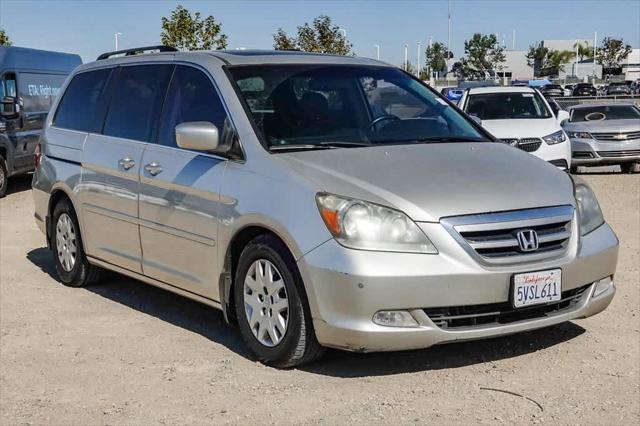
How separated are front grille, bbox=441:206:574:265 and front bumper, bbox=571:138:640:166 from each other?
13158 millimetres

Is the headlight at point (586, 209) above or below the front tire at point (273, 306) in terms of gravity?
above

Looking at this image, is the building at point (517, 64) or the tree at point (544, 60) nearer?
the tree at point (544, 60)

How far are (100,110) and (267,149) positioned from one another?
2273 millimetres

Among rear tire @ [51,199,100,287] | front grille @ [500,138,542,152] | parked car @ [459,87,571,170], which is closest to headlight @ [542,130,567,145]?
parked car @ [459,87,571,170]

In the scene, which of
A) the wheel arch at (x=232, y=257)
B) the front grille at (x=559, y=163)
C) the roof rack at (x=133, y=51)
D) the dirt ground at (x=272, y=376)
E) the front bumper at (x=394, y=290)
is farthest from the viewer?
the front grille at (x=559, y=163)

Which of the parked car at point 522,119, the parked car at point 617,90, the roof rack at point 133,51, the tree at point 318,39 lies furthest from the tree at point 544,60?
the roof rack at point 133,51

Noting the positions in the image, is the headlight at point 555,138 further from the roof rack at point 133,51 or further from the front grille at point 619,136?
the roof rack at point 133,51

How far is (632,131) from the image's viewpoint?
17.6 m

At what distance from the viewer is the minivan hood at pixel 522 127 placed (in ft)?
45.7

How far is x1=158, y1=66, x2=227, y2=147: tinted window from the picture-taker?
229 inches

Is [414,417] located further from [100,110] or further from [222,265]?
[100,110]

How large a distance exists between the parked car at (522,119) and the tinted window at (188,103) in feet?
26.6

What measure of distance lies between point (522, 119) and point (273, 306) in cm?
1017

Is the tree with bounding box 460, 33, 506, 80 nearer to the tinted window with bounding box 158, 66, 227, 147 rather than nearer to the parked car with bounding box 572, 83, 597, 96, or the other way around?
the parked car with bounding box 572, 83, 597, 96
